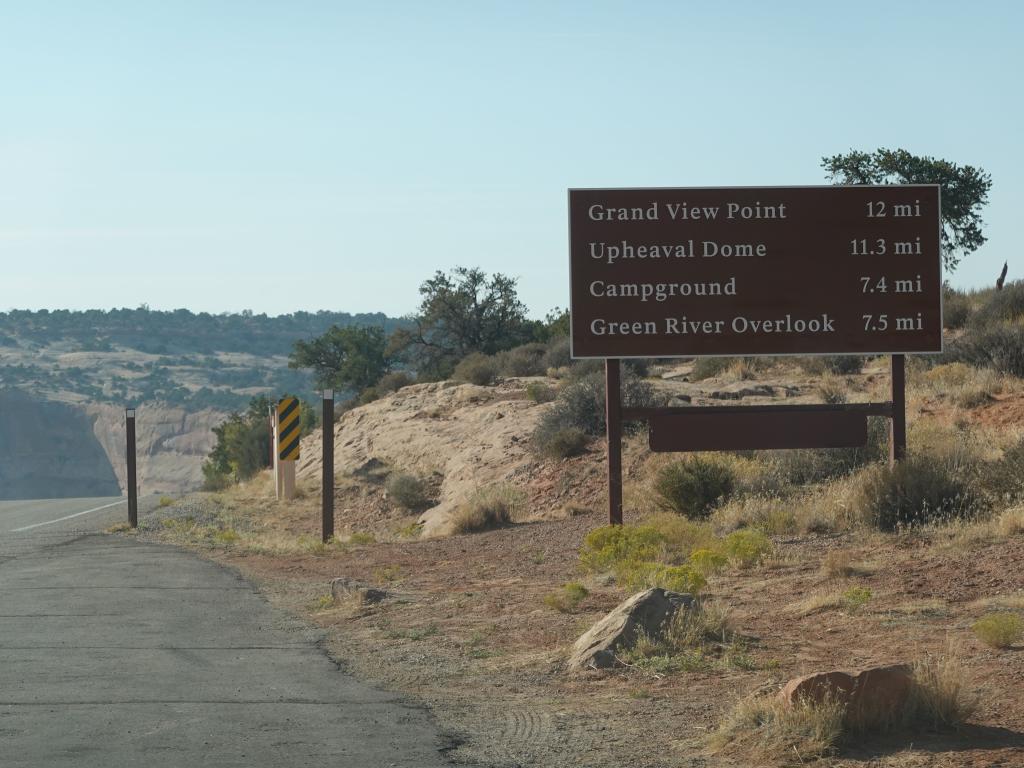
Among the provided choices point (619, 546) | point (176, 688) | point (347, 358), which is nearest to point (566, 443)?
point (619, 546)

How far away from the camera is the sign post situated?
17.4 m

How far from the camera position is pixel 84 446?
14462cm

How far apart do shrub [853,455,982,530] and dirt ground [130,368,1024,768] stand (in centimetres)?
57

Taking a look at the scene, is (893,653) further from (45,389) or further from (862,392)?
(45,389)

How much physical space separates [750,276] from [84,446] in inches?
5425

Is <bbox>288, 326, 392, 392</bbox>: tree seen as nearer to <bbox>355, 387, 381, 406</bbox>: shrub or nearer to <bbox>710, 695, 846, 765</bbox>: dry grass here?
<bbox>355, 387, 381, 406</bbox>: shrub

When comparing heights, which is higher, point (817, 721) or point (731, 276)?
point (731, 276)

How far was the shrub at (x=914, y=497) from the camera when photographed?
51.0 feet

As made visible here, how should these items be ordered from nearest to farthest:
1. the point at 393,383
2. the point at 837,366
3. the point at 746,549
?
the point at 746,549 → the point at 837,366 → the point at 393,383

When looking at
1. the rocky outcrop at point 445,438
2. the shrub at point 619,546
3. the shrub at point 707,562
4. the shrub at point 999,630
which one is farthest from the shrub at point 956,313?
the shrub at point 999,630

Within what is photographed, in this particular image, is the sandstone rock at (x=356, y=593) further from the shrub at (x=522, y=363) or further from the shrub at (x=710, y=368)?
the shrub at (x=522, y=363)

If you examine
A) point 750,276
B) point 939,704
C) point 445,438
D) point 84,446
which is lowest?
point 84,446

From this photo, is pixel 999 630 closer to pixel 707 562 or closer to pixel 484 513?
pixel 707 562

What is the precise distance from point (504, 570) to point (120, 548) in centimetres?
858
